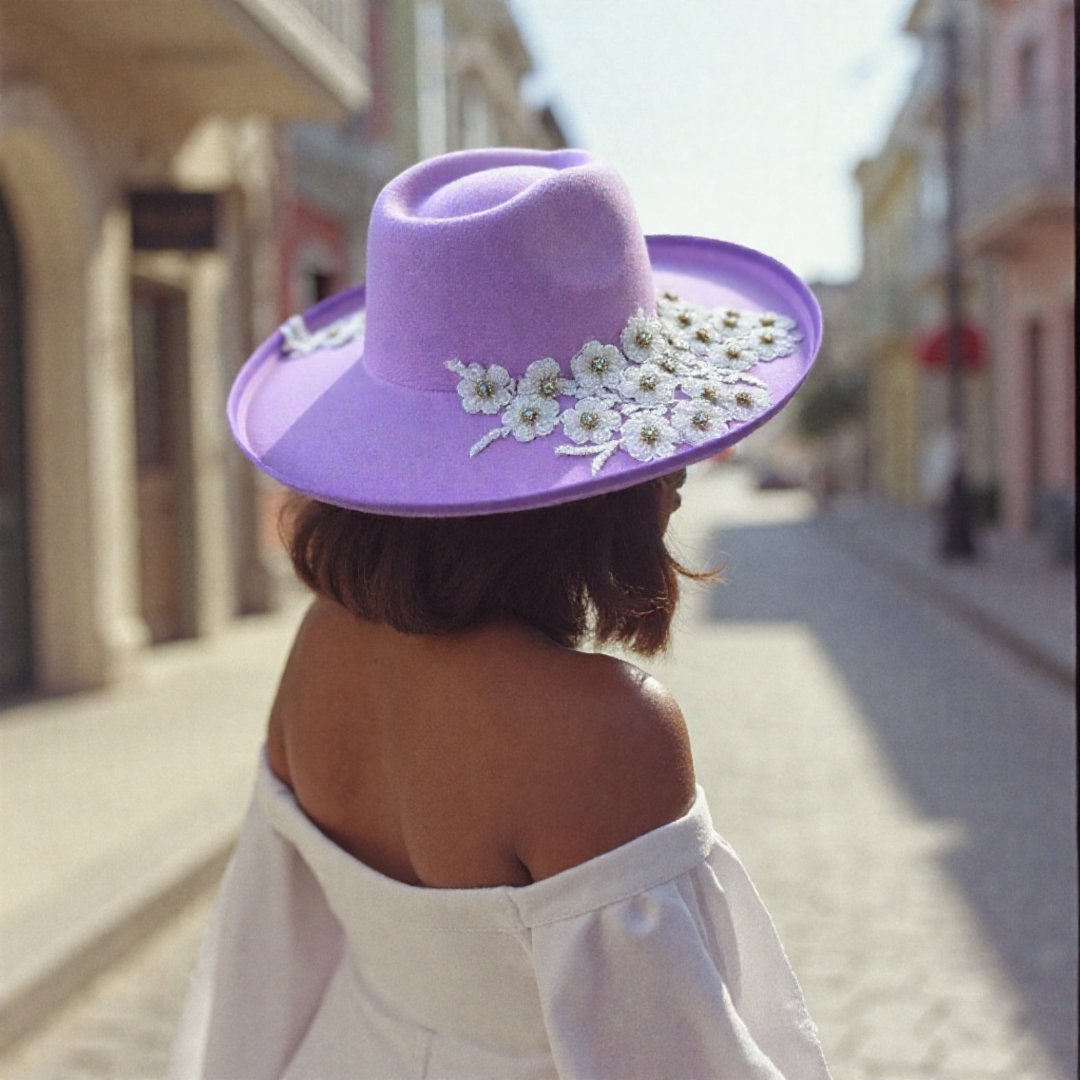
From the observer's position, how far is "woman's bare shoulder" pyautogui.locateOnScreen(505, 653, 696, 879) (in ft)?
3.70

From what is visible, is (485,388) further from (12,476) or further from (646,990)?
(12,476)

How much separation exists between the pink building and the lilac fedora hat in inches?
625

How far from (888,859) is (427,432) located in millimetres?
4361

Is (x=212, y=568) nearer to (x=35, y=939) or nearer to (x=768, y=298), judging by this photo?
(x=35, y=939)

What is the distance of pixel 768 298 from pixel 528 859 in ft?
2.16

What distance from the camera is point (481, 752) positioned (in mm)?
1194

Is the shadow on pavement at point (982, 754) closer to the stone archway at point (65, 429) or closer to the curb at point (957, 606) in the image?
the curb at point (957, 606)

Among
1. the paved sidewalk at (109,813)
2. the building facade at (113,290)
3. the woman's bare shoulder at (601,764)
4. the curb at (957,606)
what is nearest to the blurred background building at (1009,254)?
the curb at (957,606)

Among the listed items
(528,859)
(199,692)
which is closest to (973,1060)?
(528,859)

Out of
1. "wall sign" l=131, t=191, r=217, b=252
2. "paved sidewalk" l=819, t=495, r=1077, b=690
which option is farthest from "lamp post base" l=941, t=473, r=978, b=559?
"wall sign" l=131, t=191, r=217, b=252

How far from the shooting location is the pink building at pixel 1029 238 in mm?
18000

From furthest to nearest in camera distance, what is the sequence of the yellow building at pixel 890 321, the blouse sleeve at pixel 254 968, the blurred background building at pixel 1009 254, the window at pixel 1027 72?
the yellow building at pixel 890 321 → the window at pixel 1027 72 → the blurred background building at pixel 1009 254 → the blouse sleeve at pixel 254 968

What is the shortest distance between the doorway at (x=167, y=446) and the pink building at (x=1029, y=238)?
32.6ft

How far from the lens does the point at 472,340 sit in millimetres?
1288
